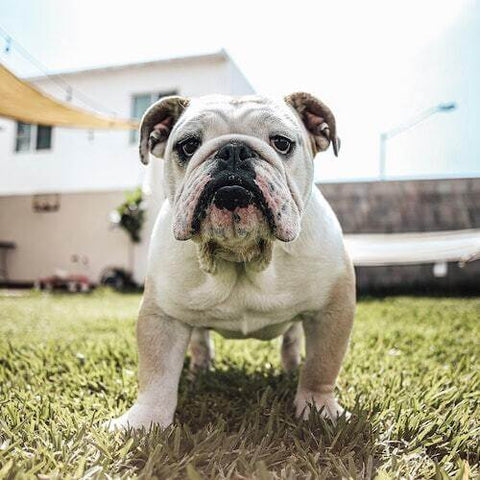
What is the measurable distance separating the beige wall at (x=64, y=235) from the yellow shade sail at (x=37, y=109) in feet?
10.9

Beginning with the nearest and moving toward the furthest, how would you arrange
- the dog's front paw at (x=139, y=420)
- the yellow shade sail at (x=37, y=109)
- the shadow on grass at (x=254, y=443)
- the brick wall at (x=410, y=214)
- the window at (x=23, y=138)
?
the shadow on grass at (x=254, y=443) < the dog's front paw at (x=139, y=420) < the yellow shade sail at (x=37, y=109) < the brick wall at (x=410, y=214) < the window at (x=23, y=138)

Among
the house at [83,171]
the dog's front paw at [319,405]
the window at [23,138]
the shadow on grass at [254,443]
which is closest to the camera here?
the shadow on grass at [254,443]

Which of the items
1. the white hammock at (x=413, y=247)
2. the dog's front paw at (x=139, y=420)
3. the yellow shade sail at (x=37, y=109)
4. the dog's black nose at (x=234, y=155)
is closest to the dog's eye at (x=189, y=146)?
the dog's black nose at (x=234, y=155)

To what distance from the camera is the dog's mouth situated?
152 cm

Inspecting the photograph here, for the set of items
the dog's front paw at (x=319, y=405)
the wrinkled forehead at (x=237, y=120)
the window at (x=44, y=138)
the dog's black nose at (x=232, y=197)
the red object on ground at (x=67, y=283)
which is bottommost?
the red object on ground at (x=67, y=283)

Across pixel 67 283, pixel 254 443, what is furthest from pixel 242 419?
pixel 67 283

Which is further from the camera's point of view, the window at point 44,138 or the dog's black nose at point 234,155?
the window at point 44,138

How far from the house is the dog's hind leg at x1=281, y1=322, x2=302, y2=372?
8552 mm

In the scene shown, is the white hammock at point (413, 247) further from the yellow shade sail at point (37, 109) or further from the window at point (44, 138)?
the window at point (44, 138)

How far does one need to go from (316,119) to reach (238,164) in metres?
0.62

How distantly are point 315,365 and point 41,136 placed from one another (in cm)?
1246

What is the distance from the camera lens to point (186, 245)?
1842mm

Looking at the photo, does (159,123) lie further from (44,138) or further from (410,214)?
(44,138)

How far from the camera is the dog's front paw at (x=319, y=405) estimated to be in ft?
5.78
